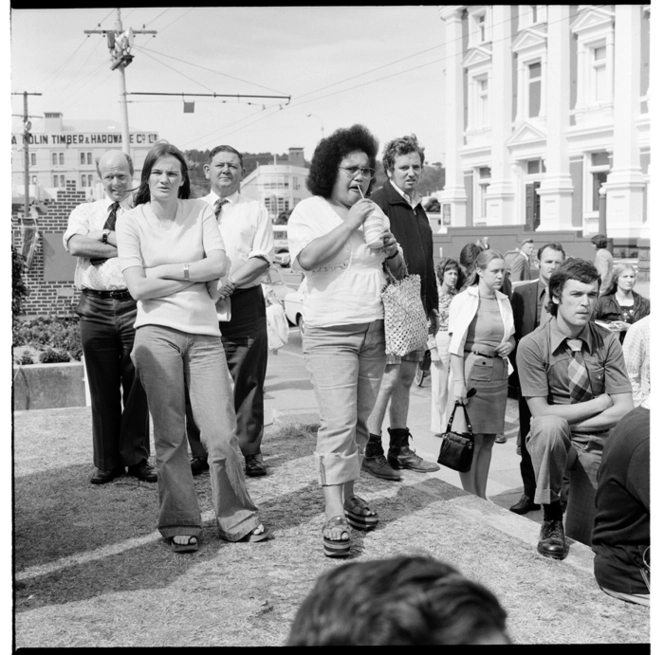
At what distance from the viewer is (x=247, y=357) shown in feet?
17.3

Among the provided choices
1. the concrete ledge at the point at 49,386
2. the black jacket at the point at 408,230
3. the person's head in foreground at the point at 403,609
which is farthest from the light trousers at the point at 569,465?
the concrete ledge at the point at 49,386

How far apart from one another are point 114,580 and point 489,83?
3297cm

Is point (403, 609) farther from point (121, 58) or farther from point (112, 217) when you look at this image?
point (121, 58)

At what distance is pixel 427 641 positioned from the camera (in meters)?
0.99

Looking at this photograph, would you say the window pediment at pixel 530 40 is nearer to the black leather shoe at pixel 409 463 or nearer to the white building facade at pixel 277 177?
the white building facade at pixel 277 177

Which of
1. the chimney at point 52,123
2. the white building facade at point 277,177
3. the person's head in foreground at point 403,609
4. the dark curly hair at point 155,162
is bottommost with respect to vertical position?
the person's head in foreground at point 403,609

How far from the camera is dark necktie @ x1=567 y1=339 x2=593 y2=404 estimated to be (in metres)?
4.51

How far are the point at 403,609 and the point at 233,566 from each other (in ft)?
10.2

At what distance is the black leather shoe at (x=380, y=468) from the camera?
529 cm

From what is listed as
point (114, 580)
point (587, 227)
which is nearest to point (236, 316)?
point (114, 580)

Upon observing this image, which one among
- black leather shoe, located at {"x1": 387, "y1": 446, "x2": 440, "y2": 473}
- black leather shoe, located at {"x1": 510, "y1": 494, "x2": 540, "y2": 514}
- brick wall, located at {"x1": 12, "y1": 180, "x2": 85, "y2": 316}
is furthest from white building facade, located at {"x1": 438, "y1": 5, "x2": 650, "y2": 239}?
black leather shoe, located at {"x1": 387, "y1": 446, "x2": 440, "y2": 473}

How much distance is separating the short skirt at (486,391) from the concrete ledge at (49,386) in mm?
4320
